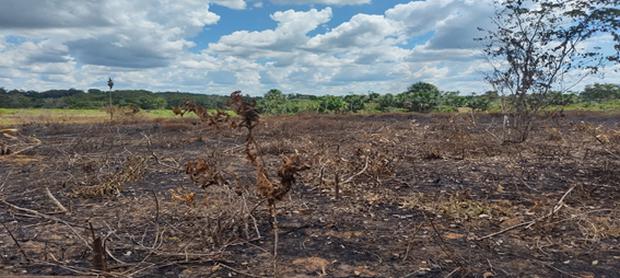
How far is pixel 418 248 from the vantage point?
11.3ft

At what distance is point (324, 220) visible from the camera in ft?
13.7

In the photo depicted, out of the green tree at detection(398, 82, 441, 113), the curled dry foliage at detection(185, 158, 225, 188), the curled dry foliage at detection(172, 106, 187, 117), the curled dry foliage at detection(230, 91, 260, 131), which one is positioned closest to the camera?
the curled dry foliage at detection(230, 91, 260, 131)

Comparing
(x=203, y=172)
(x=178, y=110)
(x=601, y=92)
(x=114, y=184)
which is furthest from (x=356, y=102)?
(x=178, y=110)

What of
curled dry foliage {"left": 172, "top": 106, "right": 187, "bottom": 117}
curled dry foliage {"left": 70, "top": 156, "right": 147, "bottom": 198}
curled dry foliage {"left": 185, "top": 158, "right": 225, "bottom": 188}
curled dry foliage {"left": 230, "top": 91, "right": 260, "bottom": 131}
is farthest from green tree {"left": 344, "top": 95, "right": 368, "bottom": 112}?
curled dry foliage {"left": 230, "top": 91, "right": 260, "bottom": 131}

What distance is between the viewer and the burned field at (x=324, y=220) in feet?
10.2

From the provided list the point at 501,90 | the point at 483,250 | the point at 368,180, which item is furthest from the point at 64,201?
the point at 501,90

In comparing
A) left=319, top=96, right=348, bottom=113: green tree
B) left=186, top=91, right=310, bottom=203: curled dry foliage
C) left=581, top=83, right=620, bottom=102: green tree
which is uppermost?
left=581, top=83, right=620, bottom=102: green tree

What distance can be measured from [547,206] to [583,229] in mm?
850

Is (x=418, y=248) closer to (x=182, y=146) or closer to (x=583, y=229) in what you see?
(x=583, y=229)

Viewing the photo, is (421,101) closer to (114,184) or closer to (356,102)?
(356,102)

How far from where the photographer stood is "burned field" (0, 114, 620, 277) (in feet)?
10.2

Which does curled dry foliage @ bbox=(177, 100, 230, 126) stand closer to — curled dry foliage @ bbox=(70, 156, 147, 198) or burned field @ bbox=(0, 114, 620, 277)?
burned field @ bbox=(0, 114, 620, 277)

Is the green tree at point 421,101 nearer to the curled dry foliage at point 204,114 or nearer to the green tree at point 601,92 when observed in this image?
the green tree at point 601,92

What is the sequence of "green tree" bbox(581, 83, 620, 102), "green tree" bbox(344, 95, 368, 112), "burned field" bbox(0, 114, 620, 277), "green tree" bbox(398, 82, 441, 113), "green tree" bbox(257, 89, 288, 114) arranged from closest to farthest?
"burned field" bbox(0, 114, 620, 277) → "green tree" bbox(581, 83, 620, 102) → "green tree" bbox(398, 82, 441, 113) → "green tree" bbox(257, 89, 288, 114) → "green tree" bbox(344, 95, 368, 112)
